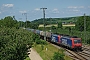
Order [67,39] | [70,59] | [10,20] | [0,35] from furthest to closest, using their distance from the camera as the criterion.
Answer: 1. [10,20]
2. [67,39]
3. [70,59]
4. [0,35]

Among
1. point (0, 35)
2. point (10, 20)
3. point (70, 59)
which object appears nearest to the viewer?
point (0, 35)

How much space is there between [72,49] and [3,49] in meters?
30.0

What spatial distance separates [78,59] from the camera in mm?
40719

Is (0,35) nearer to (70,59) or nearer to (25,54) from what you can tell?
(25,54)

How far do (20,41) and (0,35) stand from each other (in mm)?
3103

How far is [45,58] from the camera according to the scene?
41750 mm

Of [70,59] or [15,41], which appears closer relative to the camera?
[15,41]

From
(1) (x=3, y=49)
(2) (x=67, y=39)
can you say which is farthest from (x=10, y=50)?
(2) (x=67, y=39)

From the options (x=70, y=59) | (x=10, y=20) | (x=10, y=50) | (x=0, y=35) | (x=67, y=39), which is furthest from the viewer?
(x=10, y=20)

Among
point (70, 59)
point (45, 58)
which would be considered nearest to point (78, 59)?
point (70, 59)

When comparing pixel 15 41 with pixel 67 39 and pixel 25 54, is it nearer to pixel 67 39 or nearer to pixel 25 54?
pixel 25 54

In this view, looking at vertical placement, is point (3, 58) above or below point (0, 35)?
below

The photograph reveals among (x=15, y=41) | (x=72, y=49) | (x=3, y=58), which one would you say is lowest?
(x=72, y=49)

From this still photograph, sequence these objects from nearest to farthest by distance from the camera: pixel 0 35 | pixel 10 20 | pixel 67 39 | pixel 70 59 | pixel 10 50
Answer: pixel 10 50 < pixel 0 35 < pixel 70 59 < pixel 67 39 < pixel 10 20
